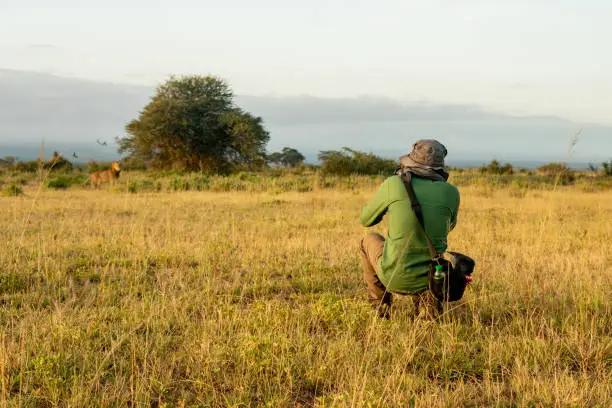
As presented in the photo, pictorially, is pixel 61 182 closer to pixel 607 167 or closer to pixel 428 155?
pixel 428 155

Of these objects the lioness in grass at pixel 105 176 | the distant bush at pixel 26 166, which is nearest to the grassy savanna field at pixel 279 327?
the lioness in grass at pixel 105 176

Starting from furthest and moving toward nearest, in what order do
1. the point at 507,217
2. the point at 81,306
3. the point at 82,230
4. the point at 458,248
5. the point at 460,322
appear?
the point at 507,217
the point at 82,230
the point at 458,248
the point at 81,306
the point at 460,322

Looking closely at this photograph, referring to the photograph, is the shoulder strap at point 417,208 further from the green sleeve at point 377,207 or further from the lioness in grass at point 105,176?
the lioness in grass at point 105,176

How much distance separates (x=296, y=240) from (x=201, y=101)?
66.7 feet

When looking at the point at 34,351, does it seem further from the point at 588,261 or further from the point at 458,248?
the point at 588,261

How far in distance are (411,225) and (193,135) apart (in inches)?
894

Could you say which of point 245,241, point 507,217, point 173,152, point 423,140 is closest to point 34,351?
point 423,140

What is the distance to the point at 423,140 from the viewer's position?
4207 mm

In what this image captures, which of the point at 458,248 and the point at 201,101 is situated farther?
the point at 201,101

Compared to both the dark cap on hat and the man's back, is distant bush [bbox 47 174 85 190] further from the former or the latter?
the dark cap on hat

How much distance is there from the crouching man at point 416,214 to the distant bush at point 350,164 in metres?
18.6

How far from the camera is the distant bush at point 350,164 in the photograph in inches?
909

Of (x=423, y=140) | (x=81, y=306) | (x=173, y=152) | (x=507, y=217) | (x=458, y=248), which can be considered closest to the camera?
(x=423, y=140)

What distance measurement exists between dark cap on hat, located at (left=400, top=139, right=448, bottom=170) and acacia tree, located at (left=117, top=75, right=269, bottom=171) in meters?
21.5
